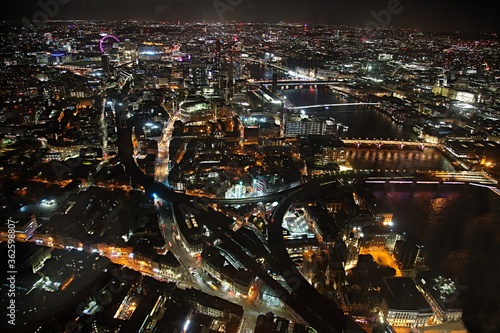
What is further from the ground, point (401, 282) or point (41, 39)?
point (41, 39)

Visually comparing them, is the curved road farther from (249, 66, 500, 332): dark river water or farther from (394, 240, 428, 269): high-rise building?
(249, 66, 500, 332): dark river water

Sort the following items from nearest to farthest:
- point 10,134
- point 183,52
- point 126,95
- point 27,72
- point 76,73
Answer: point 10,134 < point 126,95 < point 27,72 < point 76,73 < point 183,52

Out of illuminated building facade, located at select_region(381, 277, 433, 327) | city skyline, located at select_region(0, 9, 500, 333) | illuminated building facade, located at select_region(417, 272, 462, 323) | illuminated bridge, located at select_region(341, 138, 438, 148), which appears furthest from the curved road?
illuminated bridge, located at select_region(341, 138, 438, 148)

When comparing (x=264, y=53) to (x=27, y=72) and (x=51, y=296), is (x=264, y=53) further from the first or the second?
(x=51, y=296)

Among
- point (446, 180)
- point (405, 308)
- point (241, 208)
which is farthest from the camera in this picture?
point (446, 180)

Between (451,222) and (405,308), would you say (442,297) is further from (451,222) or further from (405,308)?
(451,222)

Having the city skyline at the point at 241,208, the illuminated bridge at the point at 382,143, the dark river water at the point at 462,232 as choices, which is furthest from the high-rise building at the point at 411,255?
the illuminated bridge at the point at 382,143

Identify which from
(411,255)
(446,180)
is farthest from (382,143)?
(411,255)

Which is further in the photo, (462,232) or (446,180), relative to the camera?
(446,180)

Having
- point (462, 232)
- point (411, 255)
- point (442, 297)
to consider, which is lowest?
point (462, 232)

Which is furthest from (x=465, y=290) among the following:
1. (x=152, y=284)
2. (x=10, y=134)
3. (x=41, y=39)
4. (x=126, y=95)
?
(x=41, y=39)

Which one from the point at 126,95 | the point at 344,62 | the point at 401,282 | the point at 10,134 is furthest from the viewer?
the point at 344,62
